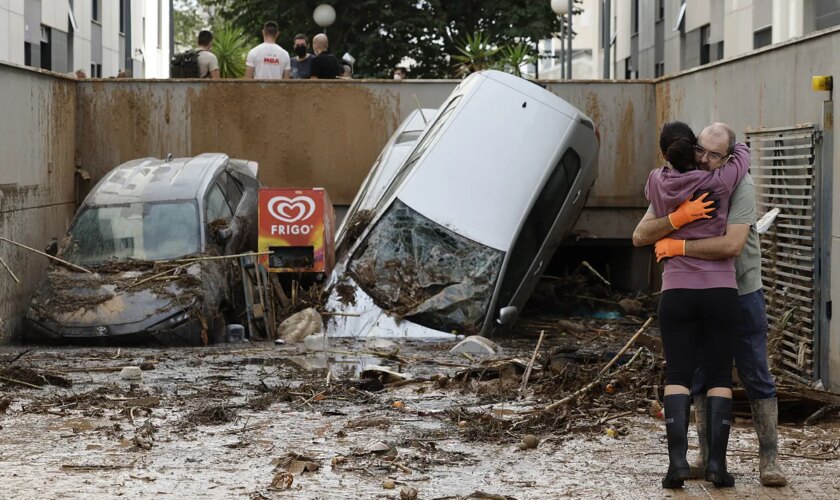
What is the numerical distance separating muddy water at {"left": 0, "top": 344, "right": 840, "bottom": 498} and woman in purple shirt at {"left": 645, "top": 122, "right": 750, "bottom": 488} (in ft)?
0.86

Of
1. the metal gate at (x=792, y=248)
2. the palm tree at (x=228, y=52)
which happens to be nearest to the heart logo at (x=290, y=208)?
the metal gate at (x=792, y=248)

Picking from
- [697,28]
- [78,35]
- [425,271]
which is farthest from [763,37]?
[78,35]

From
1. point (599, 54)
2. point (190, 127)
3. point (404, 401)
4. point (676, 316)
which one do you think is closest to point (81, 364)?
point (404, 401)

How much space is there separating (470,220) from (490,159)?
86 centimetres

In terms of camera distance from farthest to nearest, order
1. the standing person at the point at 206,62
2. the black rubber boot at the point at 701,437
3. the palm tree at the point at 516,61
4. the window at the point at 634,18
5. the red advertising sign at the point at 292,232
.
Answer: the window at the point at 634,18
the palm tree at the point at 516,61
the standing person at the point at 206,62
the red advertising sign at the point at 292,232
the black rubber boot at the point at 701,437

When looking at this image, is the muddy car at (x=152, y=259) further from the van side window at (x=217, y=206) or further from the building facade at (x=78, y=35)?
the building facade at (x=78, y=35)

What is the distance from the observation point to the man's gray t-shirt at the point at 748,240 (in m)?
6.45

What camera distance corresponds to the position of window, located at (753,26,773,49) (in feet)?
72.0

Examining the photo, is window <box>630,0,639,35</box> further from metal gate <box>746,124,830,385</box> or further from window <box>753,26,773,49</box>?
metal gate <box>746,124,830,385</box>

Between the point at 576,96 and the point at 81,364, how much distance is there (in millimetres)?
9127

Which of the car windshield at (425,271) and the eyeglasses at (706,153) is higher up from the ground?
the eyeglasses at (706,153)

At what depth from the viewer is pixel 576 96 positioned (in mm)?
18281

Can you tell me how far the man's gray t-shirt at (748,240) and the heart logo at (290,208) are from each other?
26.2ft

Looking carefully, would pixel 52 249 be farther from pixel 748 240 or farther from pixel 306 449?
pixel 748 240
